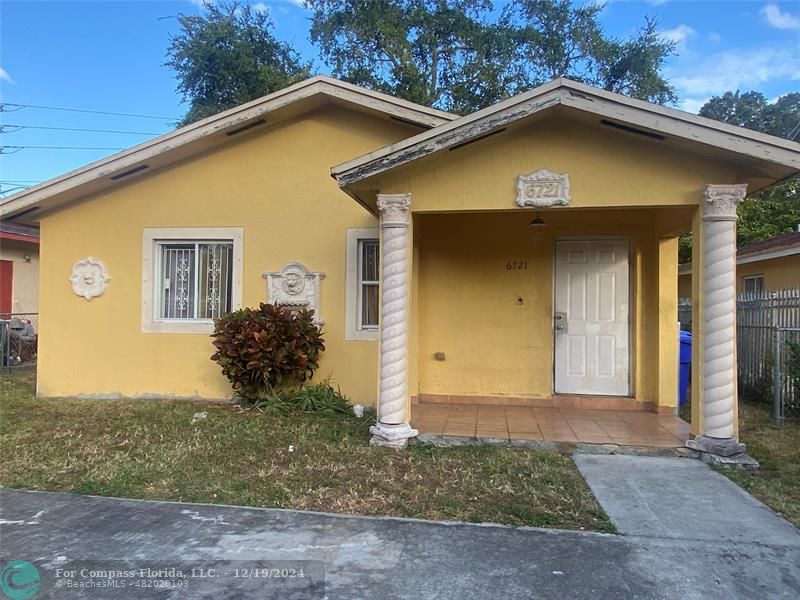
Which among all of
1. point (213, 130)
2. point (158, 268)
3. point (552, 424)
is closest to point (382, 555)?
point (552, 424)

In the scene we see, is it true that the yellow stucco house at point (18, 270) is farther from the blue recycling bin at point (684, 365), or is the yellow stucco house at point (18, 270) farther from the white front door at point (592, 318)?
the blue recycling bin at point (684, 365)

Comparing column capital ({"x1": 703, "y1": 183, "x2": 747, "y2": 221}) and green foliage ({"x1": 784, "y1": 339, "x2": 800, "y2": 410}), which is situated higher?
column capital ({"x1": 703, "y1": 183, "x2": 747, "y2": 221})

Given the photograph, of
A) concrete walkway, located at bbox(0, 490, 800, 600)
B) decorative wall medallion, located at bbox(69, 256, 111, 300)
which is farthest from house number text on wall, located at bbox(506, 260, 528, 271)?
decorative wall medallion, located at bbox(69, 256, 111, 300)

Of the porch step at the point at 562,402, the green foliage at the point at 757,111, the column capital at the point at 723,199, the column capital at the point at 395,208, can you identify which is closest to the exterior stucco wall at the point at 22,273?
the porch step at the point at 562,402

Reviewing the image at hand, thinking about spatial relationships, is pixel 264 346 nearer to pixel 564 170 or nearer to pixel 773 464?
pixel 564 170

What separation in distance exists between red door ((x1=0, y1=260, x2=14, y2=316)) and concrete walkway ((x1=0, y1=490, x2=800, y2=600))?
37.6ft

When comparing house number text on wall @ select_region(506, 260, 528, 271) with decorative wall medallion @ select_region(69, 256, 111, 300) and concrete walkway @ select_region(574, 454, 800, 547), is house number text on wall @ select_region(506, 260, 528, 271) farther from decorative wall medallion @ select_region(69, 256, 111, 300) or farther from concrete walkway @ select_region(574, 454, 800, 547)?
decorative wall medallion @ select_region(69, 256, 111, 300)

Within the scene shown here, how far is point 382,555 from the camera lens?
11.3 ft

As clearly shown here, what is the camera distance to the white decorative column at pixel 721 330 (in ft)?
17.1

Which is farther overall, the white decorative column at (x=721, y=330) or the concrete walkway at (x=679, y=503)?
the white decorative column at (x=721, y=330)

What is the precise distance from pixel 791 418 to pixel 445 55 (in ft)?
56.5

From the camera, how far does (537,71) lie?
2073 centimetres

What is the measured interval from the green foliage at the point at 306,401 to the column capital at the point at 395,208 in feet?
9.15

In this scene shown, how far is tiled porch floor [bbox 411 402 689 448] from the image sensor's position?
585 centimetres
